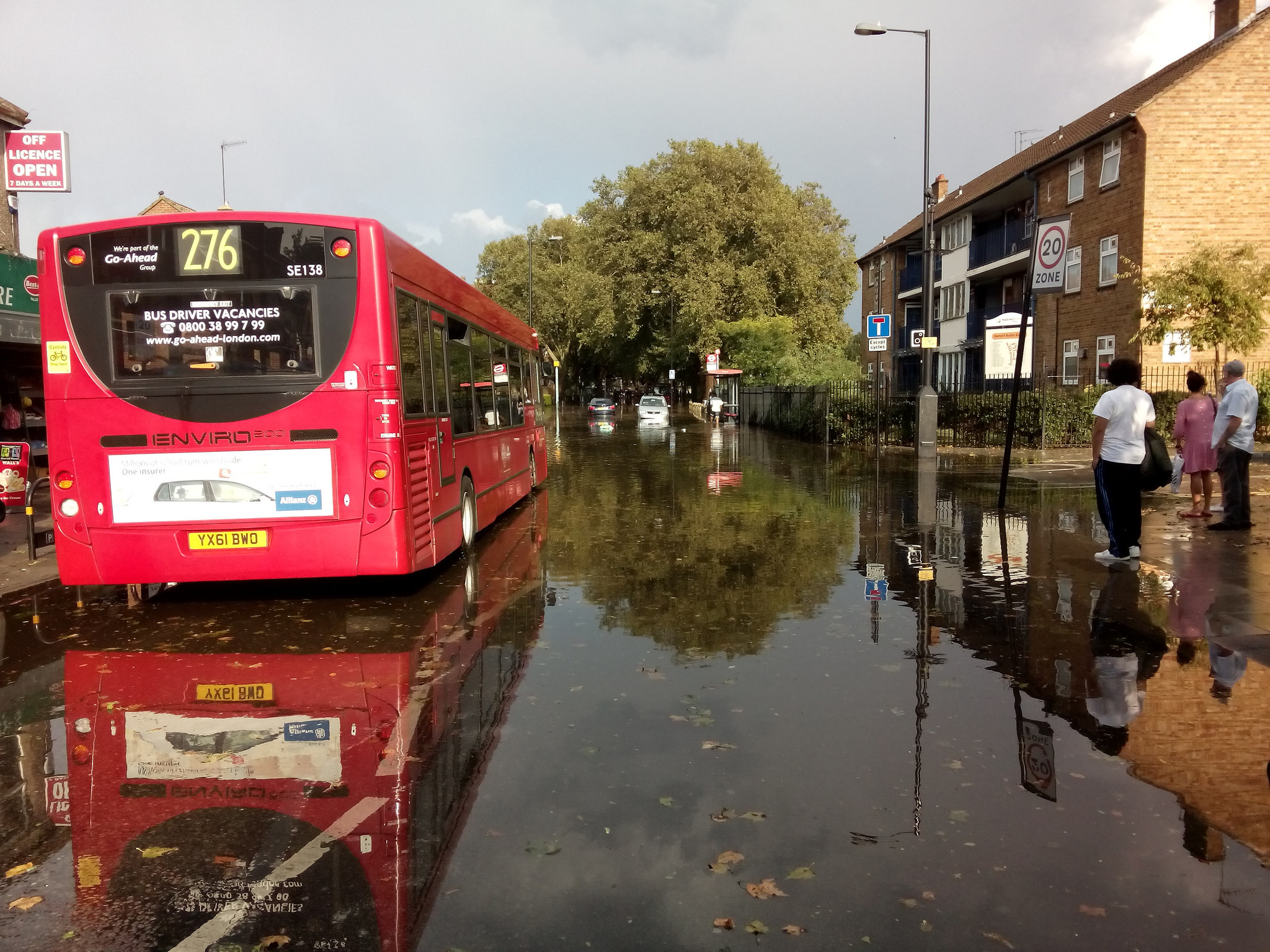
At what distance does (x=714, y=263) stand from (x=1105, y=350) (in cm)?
2512

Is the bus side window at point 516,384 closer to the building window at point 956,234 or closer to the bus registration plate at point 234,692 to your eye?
the bus registration plate at point 234,692

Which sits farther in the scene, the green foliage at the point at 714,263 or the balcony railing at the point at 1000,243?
the green foliage at the point at 714,263

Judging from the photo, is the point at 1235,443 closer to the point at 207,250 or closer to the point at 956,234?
the point at 207,250

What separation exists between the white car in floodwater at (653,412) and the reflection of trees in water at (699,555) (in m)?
33.0

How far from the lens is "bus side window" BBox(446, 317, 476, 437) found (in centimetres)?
1036

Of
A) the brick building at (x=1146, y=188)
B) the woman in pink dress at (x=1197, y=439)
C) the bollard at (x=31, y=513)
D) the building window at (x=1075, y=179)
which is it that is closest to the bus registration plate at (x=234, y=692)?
the bollard at (x=31, y=513)

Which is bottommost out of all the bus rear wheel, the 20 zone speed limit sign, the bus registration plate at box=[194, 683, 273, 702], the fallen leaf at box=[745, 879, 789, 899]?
the bus registration plate at box=[194, 683, 273, 702]

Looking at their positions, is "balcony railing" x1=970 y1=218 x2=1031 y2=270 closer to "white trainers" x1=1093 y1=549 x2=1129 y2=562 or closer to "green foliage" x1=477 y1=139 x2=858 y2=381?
"green foliage" x1=477 y1=139 x2=858 y2=381

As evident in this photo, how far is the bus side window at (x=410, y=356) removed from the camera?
836 cm

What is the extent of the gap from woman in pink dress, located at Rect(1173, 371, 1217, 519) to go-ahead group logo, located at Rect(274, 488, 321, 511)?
397 inches

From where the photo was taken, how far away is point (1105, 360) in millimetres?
30484

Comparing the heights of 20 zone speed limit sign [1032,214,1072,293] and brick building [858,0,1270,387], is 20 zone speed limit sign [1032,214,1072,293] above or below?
below

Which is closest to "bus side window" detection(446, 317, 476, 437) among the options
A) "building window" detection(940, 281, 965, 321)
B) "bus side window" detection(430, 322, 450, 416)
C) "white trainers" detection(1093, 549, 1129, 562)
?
"bus side window" detection(430, 322, 450, 416)

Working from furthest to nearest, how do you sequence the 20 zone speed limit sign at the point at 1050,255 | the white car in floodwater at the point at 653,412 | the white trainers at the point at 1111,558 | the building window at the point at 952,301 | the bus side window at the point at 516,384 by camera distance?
the white car in floodwater at the point at 653,412, the building window at the point at 952,301, the bus side window at the point at 516,384, the 20 zone speed limit sign at the point at 1050,255, the white trainers at the point at 1111,558
